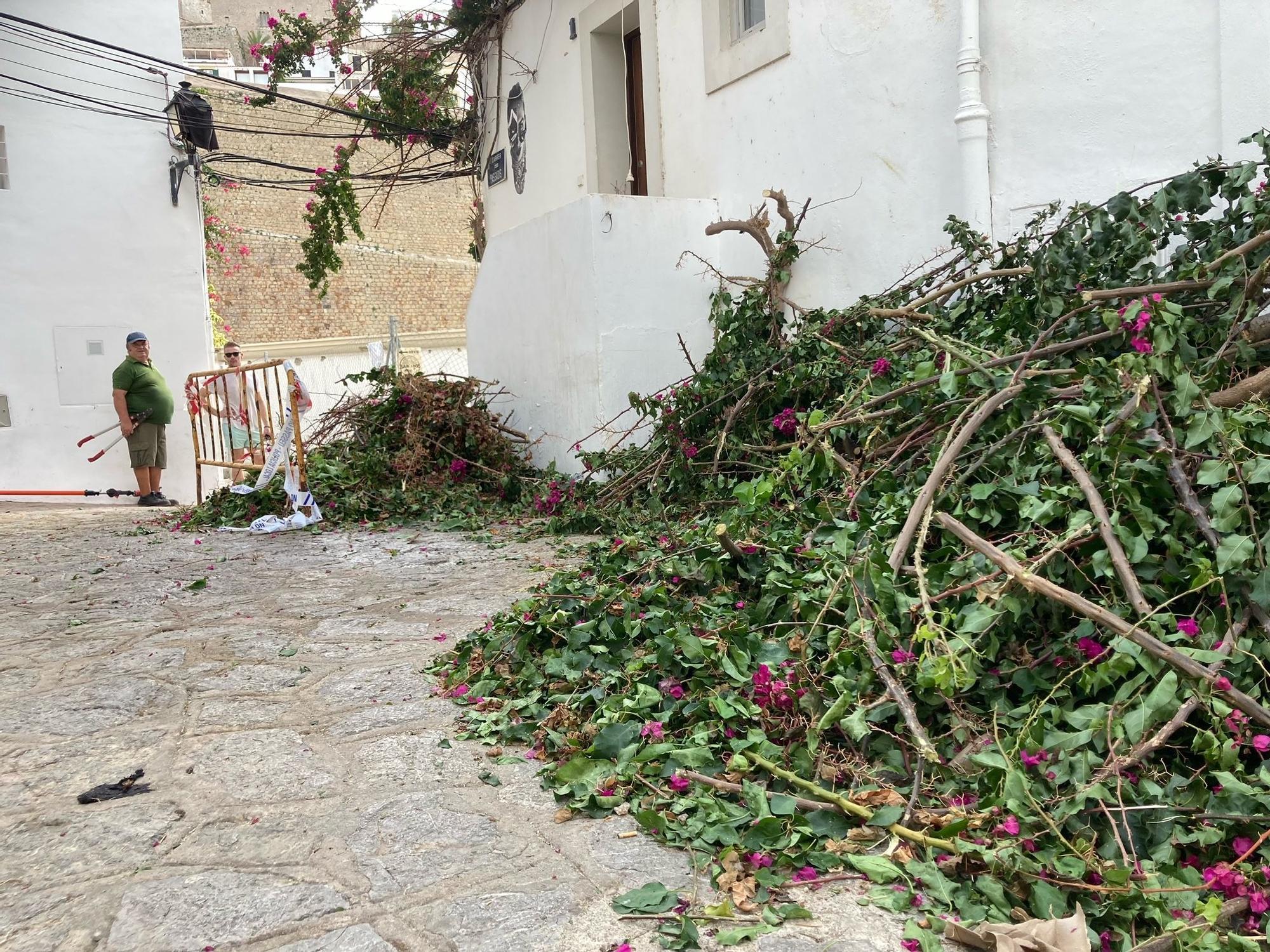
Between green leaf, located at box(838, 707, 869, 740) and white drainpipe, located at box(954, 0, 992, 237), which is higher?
white drainpipe, located at box(954, 0, 992, 237)

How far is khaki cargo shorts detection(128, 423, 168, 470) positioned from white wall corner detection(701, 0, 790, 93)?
6818 mm

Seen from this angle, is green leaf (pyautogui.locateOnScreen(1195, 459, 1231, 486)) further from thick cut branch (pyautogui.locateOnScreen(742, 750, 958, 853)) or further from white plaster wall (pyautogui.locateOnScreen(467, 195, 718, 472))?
white plaster wall (pyautogui.locateOnScreen(467, 195, 718, 472))

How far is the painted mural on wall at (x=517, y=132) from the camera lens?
10156mm

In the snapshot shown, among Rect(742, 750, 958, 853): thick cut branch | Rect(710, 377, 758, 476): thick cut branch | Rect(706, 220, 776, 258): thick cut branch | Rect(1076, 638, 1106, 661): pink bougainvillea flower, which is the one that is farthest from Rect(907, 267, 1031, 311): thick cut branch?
Rect(742, 750, 958, 853): thick cut branch

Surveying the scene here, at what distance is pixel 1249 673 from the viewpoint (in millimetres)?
2234

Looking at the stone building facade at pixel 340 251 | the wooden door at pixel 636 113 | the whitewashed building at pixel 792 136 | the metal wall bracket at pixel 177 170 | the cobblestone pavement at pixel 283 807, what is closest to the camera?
the cobblestone pavement at pixel 283 807

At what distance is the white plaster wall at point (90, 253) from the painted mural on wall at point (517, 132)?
14.8 ft

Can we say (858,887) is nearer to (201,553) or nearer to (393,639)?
(393,639)

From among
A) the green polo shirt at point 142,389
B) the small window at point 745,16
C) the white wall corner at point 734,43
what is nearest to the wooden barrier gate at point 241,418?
the green polo shirt at point 142,389

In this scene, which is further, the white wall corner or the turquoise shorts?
the turquoise shorts

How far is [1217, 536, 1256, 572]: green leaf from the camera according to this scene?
2.28m

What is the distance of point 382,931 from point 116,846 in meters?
0.82

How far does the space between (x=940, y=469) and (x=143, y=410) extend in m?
9.58

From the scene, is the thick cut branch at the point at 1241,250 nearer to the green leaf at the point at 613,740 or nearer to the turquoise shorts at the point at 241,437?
the green leaf at the point at 613,740
